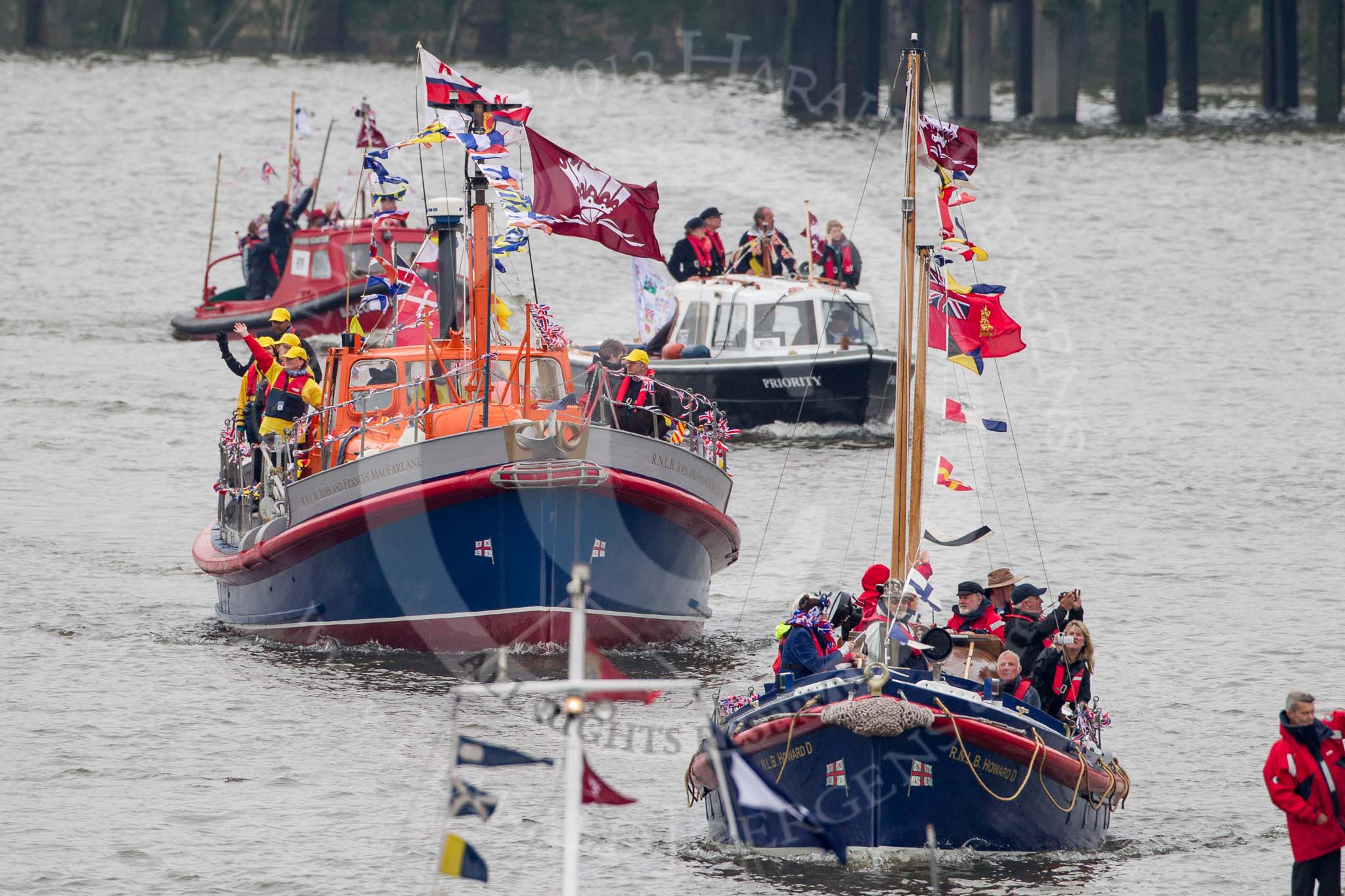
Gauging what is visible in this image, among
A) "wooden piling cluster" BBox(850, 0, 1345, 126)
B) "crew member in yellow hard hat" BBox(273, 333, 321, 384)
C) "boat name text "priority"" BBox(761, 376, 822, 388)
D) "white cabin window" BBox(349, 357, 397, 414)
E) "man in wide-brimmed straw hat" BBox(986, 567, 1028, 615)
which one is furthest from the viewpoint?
"wooden piling cluster" BBox(850, 0, 1345, 126)

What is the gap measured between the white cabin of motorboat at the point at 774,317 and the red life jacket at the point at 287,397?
38.6 ft

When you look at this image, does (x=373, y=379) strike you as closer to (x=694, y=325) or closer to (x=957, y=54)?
(x=694, y=325)

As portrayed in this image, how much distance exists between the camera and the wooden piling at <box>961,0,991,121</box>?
64.3 metres

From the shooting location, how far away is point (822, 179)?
198 feet

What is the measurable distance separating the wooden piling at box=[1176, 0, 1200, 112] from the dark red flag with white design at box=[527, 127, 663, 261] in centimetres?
5362

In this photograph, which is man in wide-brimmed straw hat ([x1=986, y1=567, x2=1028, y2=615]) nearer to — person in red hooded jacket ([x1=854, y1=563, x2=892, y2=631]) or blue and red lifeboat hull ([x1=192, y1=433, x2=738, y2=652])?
person in red hooded jacket ([x1=854, y1=563, x2=892, y2=631])

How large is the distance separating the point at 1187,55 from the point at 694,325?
4298 cm

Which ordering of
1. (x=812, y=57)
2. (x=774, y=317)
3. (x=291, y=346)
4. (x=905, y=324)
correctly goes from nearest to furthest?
(x=905, y=324) → (x=291, y=346) → (x=774, y=317) → (x=812, y=57)

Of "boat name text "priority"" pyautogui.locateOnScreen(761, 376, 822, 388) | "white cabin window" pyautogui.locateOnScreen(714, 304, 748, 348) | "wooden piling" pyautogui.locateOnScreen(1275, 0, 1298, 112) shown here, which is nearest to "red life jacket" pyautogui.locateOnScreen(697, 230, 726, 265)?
"white cabin window" pyautogui.locateOnScreen(714, 304, 748, 348)

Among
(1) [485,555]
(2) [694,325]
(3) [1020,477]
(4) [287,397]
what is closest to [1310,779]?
(1) [485,555]

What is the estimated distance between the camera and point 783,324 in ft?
105

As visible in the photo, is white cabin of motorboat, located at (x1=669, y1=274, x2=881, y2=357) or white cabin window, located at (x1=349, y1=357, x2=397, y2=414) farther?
white cabin of motorboat, located at (x1=669, y1=274, x2=881, y2=357)

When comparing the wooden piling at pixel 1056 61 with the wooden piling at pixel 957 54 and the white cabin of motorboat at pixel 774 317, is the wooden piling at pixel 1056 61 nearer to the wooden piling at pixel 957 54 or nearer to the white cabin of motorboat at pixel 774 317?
Result: the wooden piling at pixel 957 54

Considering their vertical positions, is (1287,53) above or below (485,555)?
above
